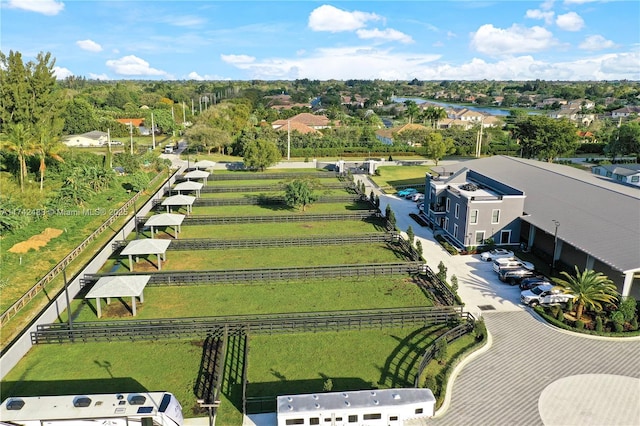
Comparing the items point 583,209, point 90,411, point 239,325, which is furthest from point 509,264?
point 90,411

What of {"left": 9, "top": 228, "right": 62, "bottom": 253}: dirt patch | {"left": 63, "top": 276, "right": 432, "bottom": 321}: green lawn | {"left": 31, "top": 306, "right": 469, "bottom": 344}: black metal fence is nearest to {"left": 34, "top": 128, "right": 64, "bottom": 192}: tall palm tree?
{"left": 9, "top": 228, "right": 62, "bottom": 253}: dirt patch

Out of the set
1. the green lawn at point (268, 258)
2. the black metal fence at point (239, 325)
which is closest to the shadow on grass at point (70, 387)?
the black metal fence at point (239, 325)

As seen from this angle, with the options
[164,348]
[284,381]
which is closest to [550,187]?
[284,381]

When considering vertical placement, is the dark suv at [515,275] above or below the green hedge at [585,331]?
above

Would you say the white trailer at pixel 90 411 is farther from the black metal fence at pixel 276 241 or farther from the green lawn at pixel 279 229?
the green lawn at pixel 279 229

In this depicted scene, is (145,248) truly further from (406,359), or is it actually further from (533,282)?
(533,282)

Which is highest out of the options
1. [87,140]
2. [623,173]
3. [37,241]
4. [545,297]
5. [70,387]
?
[87,140]

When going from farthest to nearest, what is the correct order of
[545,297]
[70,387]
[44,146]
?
1. [44,146]
2. [545,297]
3. [70,387]

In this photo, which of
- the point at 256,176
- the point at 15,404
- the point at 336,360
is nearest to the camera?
the point at 15,404
